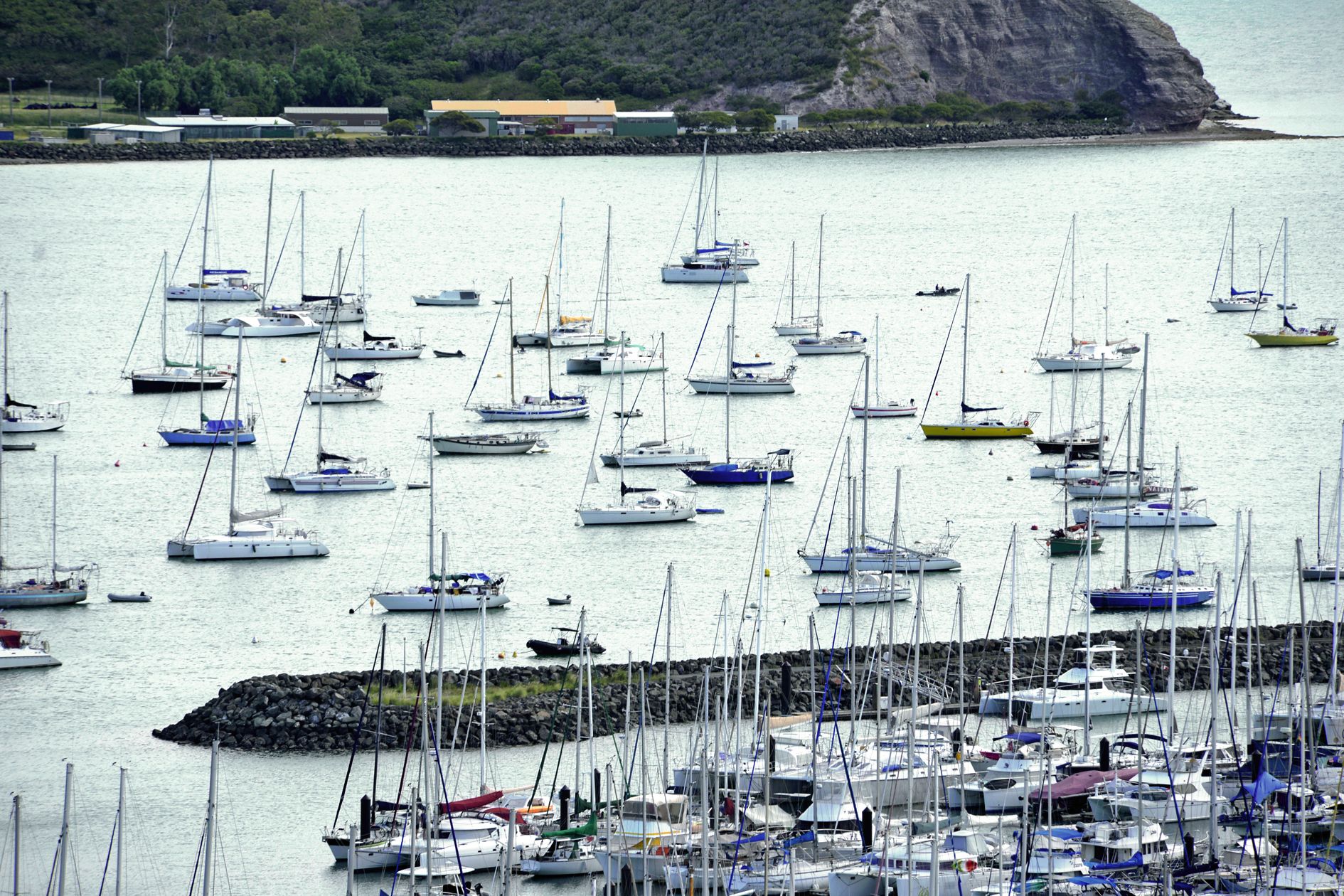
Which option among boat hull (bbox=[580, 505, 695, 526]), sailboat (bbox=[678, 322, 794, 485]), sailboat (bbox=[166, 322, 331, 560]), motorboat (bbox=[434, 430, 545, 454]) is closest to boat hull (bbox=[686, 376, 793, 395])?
motorboat (bbox=[434, 430, 545, 454])

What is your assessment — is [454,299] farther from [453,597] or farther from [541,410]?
[453,597]

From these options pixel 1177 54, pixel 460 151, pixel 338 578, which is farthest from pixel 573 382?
pixel 1177 54

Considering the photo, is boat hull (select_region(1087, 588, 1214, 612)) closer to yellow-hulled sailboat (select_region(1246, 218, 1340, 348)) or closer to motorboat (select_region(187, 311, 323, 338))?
yellow-hulled sailboat (select_region(1246, 218, 1340, 348))

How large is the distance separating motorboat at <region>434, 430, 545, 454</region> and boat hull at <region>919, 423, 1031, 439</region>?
28.1 feet

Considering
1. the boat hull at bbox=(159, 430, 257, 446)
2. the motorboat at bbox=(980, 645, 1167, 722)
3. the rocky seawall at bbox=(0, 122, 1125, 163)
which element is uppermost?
the rocky seawall at bbox=(0, 122, 1125, 163)

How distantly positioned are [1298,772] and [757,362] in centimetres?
3320

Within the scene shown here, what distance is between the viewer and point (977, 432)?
50.8 meters

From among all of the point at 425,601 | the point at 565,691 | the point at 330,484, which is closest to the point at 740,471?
the point at 330,484

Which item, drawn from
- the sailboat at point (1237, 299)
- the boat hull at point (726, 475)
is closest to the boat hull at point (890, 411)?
the boat hull at point (726, 475)

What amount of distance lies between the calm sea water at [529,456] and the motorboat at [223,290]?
1.32 m

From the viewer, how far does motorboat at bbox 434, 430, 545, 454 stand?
160 feet

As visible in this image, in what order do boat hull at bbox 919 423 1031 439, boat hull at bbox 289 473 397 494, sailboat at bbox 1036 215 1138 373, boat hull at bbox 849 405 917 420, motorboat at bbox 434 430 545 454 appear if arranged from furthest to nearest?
sailboat at bbox 1036 215 1138 373
boat hull at bbox 849 405 917 420
boat hull at bbox 919 423 1031 439
motorboat at bbox 434 430 545 454
boat hull at bbox 289 473 397 494

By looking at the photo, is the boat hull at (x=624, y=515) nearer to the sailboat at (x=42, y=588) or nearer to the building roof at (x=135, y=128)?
the sailboat at (x=42, y=588)

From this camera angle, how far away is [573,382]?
5725 centimetres
